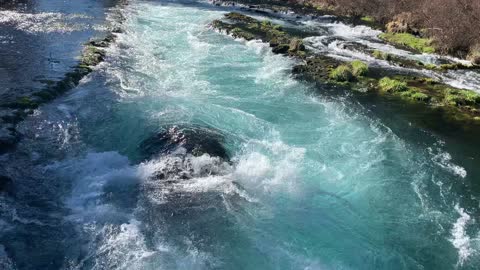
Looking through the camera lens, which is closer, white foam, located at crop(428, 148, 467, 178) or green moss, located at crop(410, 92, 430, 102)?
white foam, located at crop(428, 148, 467, 178)

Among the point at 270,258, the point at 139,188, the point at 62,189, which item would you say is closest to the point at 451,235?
the point at 270,258

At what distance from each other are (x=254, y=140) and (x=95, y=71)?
1286 centimetres

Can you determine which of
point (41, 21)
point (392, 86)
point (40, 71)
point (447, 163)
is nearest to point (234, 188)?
point (447, 163)

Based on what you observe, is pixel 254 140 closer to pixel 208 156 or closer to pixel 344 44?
pixel 208 156

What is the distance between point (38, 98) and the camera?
70.6 ft

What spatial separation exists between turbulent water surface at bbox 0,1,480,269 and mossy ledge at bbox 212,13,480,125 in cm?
314

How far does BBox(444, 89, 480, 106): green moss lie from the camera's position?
24.8m

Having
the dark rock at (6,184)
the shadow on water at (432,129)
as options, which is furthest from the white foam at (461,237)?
the dark rock at (6,184)

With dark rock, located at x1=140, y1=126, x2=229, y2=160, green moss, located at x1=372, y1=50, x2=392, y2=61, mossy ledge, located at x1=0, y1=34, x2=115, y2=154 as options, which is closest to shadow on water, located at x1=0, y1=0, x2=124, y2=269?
mossy ledge, located at x1=0, y1=34, x2=115, y2=154

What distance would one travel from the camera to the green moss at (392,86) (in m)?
26.4

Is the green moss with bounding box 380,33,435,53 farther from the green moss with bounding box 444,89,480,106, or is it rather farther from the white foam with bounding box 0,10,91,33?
the white foam with bounding box 0,10,91,33

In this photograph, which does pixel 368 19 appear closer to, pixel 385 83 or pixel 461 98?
pixel 385 83

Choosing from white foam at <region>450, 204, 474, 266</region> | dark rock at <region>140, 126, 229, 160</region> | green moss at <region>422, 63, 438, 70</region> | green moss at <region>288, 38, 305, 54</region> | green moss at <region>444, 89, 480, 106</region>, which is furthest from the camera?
green moss at <region>288, 38, 305, 54</region>

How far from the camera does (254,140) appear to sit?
62.3 ft
